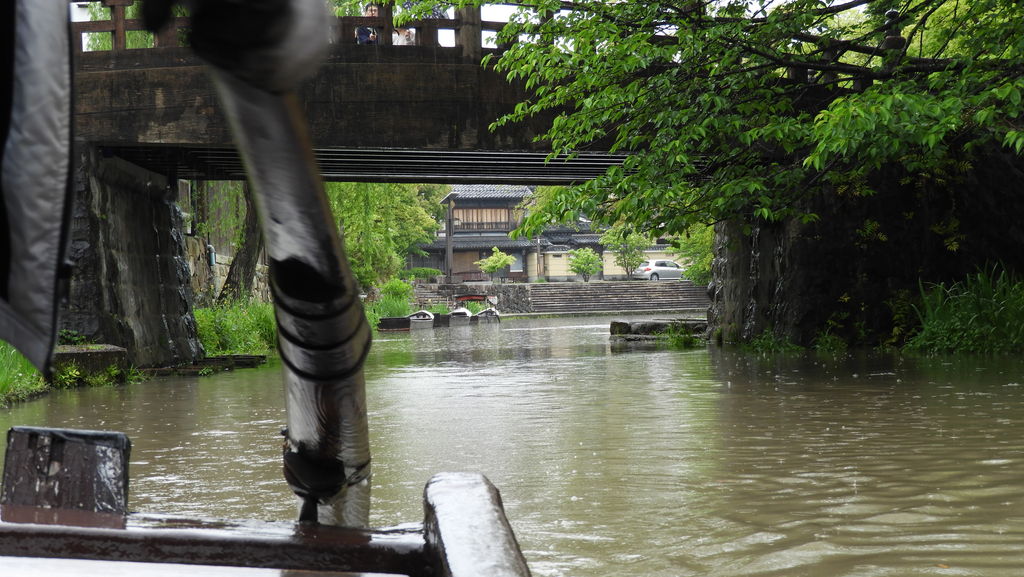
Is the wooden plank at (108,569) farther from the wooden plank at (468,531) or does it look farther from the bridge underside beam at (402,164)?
the bridge underside beam at (402,164)

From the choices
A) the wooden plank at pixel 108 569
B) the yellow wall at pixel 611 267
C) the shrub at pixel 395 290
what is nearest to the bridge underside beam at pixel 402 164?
the wooden plank at pixel 108 569

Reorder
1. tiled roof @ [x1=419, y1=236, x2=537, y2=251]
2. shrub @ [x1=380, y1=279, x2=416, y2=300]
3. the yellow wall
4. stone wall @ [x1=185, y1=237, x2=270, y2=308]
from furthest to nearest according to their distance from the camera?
1. the yellow wall
2. tiled roof @ [x1=419, y1=236, x2=537, y2=251]
3. shrub @ [x1=380, y1=279, x2=416, y2=300]
4. stone wall @ [x1=185, y1=237, x2=270, y2=308]

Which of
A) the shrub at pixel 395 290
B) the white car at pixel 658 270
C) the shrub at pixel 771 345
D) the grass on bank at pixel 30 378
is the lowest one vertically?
the white car at pixel 658 270

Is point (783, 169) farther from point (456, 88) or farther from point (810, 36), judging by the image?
point (456, 88)

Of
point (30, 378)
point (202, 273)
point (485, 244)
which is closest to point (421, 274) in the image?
point (485, 244)

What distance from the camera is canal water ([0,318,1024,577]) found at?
3.26m

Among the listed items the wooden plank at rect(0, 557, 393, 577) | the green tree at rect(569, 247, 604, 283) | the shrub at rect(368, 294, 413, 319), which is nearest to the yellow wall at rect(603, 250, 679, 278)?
the green tree at rect(569, 247, 604, 283)

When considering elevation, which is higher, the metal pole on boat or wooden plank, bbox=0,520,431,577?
the metal pole on boat

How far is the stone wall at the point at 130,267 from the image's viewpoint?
37.0ft

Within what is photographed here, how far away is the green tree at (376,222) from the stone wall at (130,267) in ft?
8.54

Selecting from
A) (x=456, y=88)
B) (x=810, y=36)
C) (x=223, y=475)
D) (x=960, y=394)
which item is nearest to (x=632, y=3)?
(x=810, y=36)

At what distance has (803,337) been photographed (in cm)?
1289

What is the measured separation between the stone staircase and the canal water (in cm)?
3526

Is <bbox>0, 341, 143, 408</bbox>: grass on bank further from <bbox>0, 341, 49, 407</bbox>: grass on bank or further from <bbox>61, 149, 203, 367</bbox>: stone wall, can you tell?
<bbox>61, 149, 203, 367</bbox>: stone wall
